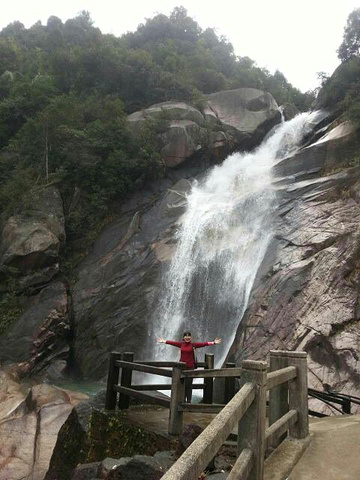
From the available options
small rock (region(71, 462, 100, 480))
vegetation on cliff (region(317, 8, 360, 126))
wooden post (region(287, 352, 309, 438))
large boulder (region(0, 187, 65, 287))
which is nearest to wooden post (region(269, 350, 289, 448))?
wooden post (region(287, 352, 309, 438))

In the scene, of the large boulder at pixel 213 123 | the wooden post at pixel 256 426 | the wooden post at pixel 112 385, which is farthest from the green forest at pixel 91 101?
the wooden post at pixel 256 426

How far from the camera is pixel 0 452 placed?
8.80m

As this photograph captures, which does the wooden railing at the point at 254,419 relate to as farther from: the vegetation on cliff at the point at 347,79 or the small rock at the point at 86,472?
the vegetation on cliff at the point at 347,79

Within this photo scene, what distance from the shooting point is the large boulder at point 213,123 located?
26156 millimetres

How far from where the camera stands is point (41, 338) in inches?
654

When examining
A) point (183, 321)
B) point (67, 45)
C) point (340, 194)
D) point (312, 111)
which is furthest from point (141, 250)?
point (67, 45)

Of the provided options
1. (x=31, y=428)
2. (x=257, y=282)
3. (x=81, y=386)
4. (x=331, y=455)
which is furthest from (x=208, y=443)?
(x=81, y=386)

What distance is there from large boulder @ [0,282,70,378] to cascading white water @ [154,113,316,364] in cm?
444

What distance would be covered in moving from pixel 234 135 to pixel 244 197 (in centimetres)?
1000

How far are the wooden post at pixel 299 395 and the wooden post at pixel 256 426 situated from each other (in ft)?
5.15

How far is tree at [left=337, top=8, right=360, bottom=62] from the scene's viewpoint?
102 ft

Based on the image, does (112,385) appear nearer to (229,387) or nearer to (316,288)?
(229,387)

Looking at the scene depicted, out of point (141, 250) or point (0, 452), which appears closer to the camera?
point (0, 452)

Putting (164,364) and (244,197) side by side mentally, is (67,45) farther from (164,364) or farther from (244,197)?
(164,364)
